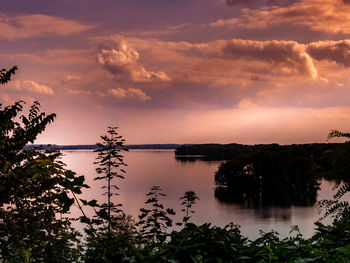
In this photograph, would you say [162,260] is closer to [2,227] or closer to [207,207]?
[2,227]

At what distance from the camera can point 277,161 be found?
9662 centimetres

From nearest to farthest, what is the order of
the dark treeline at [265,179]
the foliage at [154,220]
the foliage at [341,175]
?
1. the foliage at [341,175]
2. the foliage at [154,220]
3. the dark treeline at [265,179]

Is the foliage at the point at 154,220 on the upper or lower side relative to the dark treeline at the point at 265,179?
upper

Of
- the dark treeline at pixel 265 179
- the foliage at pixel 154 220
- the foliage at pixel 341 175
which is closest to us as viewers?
the foliage at pixel 341 175

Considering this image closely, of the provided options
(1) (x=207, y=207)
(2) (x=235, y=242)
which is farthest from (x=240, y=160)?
(2) (x=235, y=242)

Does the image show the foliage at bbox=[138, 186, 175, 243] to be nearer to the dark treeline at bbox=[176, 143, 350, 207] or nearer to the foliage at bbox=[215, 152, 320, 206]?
the dark treeline at bbox=[176, 143, 350, 207]

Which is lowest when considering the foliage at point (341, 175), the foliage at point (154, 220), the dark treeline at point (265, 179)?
the dark treeline at point (265, 179)

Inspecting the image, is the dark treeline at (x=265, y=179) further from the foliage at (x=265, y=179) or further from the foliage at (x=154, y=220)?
the foliage at (x=154, y=220)

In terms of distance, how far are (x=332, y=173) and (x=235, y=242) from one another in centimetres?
158

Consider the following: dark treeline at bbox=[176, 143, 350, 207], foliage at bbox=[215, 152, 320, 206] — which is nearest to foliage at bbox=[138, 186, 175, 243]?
dark treeline at bbox=[176, 143, 350, 207]

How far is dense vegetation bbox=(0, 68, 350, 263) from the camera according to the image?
3.62m

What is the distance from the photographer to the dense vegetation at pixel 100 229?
11.9 feet

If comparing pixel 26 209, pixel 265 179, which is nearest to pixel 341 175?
pixel 26 209

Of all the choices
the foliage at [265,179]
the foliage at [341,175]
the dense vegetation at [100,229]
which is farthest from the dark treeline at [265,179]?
the foliage at [341,175]
